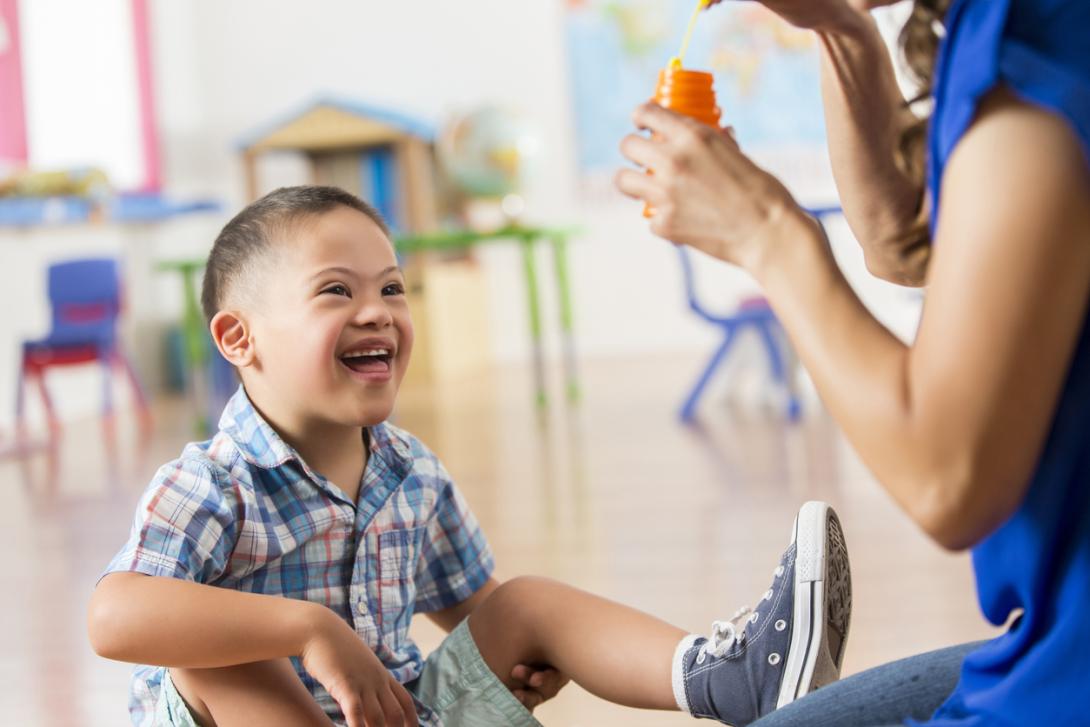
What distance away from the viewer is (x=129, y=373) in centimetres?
531

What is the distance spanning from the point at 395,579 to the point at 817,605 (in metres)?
0.36

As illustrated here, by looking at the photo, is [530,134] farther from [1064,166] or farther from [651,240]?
[1064,166]

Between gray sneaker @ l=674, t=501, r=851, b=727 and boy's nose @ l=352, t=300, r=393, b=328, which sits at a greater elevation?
boy's nose @ l=352, t=300, r=393, b=328

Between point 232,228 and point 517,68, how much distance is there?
5.61 m

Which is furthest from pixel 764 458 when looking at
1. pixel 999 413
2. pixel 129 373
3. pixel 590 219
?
pixel 590 219

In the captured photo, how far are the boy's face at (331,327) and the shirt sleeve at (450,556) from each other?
0.16 m

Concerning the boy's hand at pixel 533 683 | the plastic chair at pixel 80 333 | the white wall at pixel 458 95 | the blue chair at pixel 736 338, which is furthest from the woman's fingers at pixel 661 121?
the white wall at pixel 458 95

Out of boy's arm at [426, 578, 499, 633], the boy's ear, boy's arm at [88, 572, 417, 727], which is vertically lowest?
boy's arm at [426, 578, 499, 633]

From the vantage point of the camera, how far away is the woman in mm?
545

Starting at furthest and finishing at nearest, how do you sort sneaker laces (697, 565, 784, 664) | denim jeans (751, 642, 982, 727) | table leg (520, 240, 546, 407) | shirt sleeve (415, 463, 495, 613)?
table leg (520, 240, 546, 407)
shirt sleeve (415, 463, 495, 613)
sneaker laces (697, 565, 784, 664)
denim jeans (751, 642, 982, 727)

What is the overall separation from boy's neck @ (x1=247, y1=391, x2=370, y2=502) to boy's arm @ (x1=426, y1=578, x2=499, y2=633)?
198 millimetres

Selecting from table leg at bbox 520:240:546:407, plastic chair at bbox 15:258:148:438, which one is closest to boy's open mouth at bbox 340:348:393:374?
→ table leg at bbox 520:240:546:407

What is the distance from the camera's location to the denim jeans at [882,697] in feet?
2.57

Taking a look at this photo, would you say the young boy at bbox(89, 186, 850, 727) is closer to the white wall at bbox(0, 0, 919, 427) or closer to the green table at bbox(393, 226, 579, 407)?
the green table at bbox(393, 226, 579, 407)
